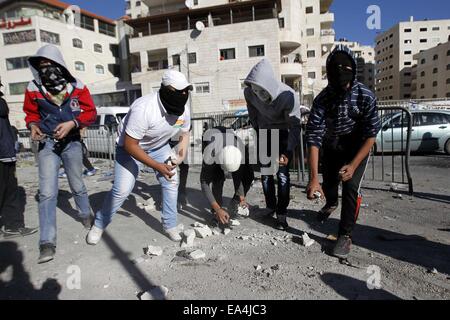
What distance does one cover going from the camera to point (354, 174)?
9.39ft

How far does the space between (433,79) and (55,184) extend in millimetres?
77946

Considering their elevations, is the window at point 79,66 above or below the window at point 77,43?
below

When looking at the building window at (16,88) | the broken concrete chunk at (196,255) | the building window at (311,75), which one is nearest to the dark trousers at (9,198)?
the broken concrete chunk at (196,255)

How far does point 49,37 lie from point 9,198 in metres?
38.0

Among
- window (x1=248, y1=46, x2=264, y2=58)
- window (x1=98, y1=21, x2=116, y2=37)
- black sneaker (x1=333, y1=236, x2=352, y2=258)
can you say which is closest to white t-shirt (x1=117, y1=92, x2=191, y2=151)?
black sneaker (x1=333, y1=236, x2=352, y2=258)

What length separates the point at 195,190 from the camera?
582 centimetres

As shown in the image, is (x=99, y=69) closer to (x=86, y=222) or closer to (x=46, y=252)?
(x=86, y=222)

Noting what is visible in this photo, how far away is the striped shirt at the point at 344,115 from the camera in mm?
2811

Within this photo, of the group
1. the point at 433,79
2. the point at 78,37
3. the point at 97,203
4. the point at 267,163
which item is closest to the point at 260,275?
the point at 267,163

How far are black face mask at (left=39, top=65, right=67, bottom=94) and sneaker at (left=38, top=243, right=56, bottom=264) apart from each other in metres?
1.47

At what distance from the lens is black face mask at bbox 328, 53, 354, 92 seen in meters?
2.71

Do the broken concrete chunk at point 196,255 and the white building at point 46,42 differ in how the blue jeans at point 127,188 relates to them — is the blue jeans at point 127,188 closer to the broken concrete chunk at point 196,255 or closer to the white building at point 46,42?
the broken concrete chunk at point 196,255

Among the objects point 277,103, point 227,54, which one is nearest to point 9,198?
point 277,103
